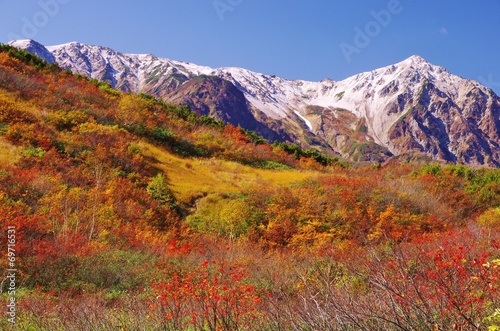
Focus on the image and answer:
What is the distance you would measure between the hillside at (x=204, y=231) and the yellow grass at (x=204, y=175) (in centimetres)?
16

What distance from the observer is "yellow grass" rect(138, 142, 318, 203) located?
20812 millimetres

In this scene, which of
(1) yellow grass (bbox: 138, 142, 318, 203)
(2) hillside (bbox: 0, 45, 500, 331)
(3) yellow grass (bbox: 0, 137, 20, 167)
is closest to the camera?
(2) hillside (bbox: 0, 45, 500, 331)

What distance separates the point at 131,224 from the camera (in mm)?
15289

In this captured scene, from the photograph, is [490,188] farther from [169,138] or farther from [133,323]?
[133,323]

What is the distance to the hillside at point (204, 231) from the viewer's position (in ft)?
16.3

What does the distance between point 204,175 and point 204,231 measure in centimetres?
781

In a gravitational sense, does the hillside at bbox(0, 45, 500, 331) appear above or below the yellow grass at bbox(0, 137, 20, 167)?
below

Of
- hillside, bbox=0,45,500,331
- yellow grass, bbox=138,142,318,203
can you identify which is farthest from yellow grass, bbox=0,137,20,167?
yellow grass, bbox=138,142,318,203

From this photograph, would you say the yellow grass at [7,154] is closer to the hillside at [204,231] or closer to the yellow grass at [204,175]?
the hillside at [204,231]

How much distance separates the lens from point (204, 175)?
24.2 meters

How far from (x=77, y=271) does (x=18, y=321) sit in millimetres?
3917

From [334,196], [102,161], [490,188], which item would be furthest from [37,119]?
[490,188]

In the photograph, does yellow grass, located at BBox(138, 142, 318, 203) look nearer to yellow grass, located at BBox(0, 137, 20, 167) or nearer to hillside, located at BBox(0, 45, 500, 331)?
hillside, located at BBox(0, 45, 500, 331)

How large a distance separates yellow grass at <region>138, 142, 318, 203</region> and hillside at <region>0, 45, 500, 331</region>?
0.16 metres
